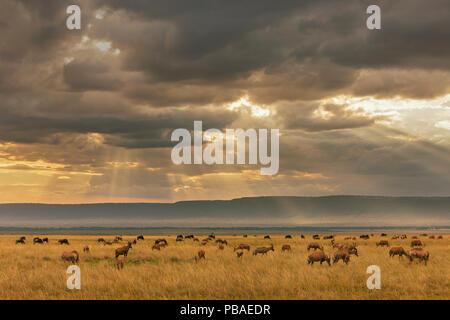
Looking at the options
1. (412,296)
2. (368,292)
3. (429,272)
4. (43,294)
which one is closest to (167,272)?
(43,294)

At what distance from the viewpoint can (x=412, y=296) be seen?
1620 centimetres

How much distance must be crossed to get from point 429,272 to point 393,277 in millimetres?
3131

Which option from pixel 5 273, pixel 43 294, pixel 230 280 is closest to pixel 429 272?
pixel 230 280

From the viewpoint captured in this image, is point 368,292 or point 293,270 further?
point 293,270
